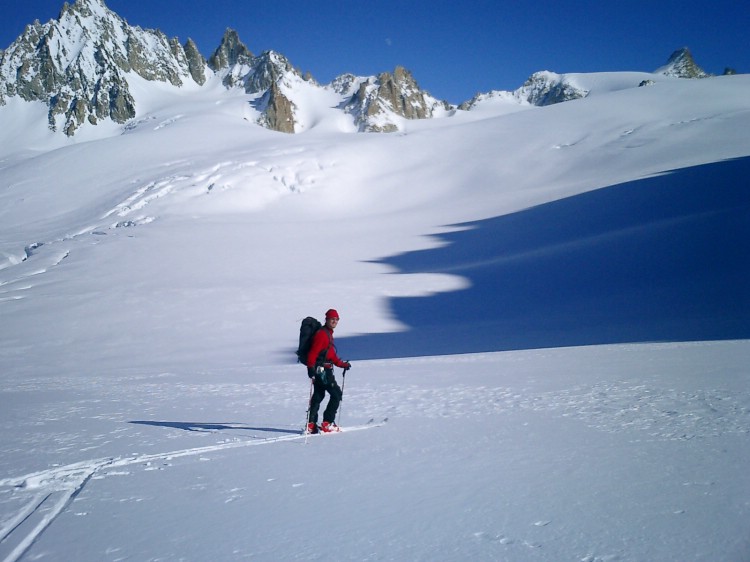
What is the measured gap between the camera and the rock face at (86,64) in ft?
379

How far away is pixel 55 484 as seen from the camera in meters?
5.00

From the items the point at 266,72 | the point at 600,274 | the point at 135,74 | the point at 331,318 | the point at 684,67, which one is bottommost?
the point at 331,318

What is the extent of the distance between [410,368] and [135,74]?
144400 mm

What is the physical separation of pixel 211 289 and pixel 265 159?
116 feet

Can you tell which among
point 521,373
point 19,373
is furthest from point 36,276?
point 521,373

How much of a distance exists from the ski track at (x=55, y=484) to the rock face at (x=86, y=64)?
12463 cm

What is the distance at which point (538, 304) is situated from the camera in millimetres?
17422

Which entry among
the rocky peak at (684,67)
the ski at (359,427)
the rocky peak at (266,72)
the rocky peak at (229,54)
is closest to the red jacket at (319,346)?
the ski at (359,427)

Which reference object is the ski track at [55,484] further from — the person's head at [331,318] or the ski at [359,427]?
the person's head at [331,318]

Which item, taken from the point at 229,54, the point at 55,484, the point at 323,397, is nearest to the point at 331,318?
the point at 323,397

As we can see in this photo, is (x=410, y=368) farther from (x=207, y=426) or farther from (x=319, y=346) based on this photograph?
(x=207, y=426)

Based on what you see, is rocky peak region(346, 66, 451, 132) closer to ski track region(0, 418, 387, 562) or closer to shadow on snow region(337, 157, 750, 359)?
shadow on snow region(337, 157, 750, 359)

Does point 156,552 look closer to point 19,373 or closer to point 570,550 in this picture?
point 570,550

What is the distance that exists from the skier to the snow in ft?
1.26
